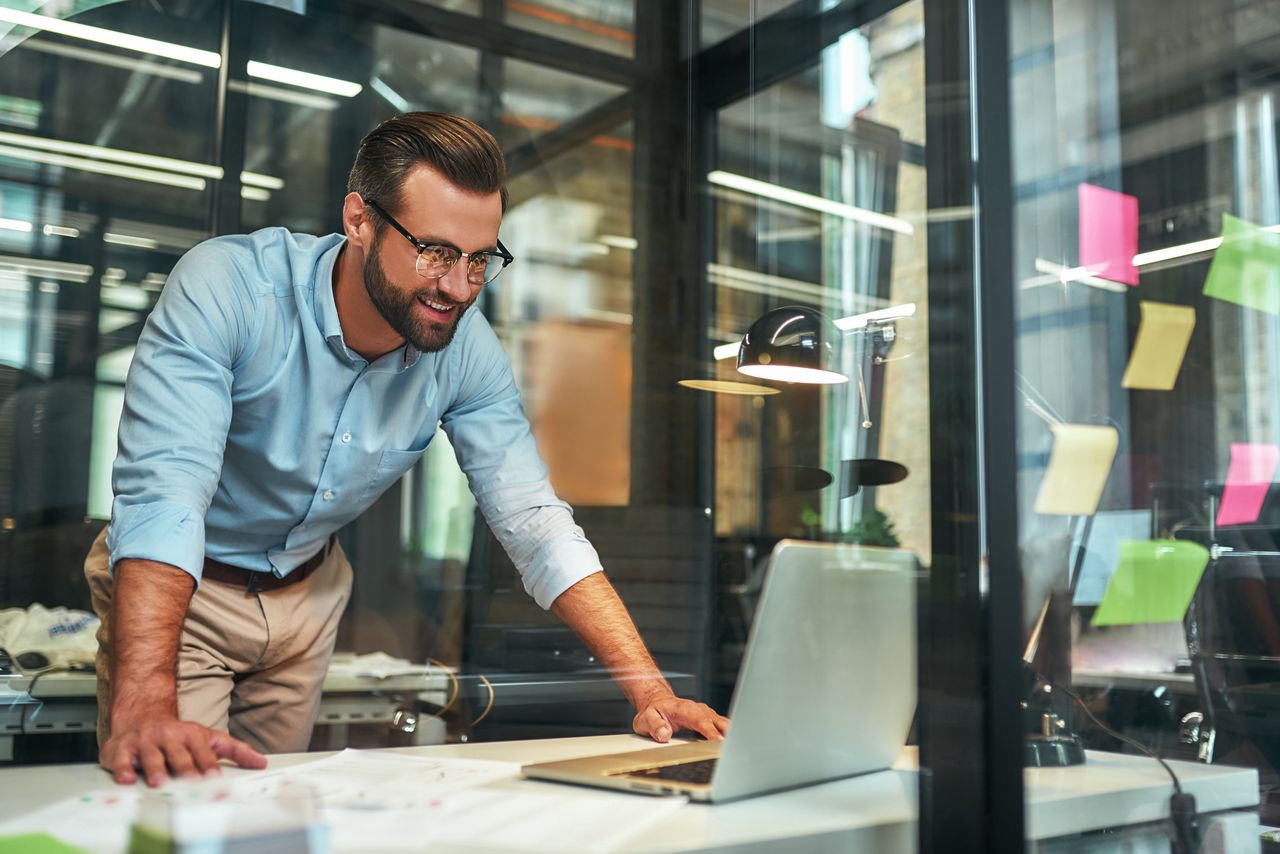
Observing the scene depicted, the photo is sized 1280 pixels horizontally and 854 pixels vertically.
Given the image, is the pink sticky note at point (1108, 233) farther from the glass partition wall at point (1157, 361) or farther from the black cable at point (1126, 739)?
the black cable at point (1126, 739)

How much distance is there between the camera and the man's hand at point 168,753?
941mm

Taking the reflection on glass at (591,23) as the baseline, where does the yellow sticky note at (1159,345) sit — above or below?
below

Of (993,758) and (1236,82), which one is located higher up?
(1236,82)

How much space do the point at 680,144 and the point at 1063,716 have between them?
147 inches

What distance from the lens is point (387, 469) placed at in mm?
1656

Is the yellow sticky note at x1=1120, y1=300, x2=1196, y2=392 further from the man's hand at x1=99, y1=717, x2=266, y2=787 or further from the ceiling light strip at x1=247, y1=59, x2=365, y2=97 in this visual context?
the ceiling light strip at x1=247, y1=59, x2=365, y2=97

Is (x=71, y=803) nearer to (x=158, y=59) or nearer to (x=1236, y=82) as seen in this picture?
(x=1236, y=82)

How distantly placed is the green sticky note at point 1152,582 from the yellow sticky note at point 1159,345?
0.59 feet

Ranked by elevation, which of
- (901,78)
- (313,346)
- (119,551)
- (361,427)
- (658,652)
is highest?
(901,78)

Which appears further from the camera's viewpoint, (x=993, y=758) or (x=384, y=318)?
(x=384, y=318)

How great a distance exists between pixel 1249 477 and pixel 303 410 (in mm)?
1197

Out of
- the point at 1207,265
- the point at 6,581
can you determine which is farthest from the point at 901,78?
the point at 6,581

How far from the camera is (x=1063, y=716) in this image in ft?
3.40

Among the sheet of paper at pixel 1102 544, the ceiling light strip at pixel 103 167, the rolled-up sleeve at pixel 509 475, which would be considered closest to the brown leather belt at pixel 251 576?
the rolled-up sleeve at pixel 509 475
